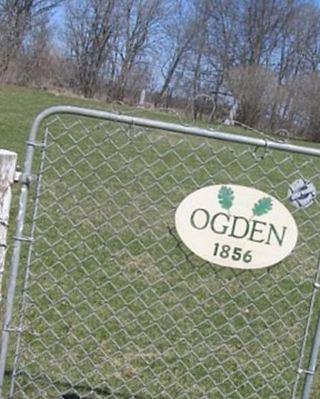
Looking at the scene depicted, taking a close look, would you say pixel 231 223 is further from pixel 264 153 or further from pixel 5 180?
pixel 5 180

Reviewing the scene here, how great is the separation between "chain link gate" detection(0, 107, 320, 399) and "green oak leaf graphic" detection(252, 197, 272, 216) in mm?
182

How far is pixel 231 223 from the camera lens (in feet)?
8.07

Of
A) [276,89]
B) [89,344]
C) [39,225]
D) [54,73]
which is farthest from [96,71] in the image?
[89,344]

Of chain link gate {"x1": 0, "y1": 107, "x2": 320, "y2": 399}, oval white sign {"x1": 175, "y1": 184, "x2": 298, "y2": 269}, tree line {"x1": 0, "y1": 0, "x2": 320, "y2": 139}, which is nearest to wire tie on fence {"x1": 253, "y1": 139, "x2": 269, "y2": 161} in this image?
chain link gate {"x1": 0, "y1": 107, "x2": 320, "y2": 399}

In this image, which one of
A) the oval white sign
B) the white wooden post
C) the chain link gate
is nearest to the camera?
the white wooden post

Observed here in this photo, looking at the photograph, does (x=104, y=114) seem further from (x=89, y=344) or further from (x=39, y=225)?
(x=39, y=225)

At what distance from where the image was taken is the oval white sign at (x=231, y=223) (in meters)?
2.45

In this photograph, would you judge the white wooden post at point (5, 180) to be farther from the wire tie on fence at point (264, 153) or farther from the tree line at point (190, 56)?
the tree line at point (190, 56)

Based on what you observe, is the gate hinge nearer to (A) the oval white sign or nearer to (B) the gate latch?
(A) the oval white sign

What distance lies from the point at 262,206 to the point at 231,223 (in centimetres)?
14

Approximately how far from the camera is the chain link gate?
271 cm

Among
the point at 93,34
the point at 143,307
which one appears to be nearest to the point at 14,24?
the point at 93,34

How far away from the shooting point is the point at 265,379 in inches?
144

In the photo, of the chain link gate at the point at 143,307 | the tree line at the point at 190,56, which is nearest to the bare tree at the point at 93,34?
the tree line at the point at 190,56
